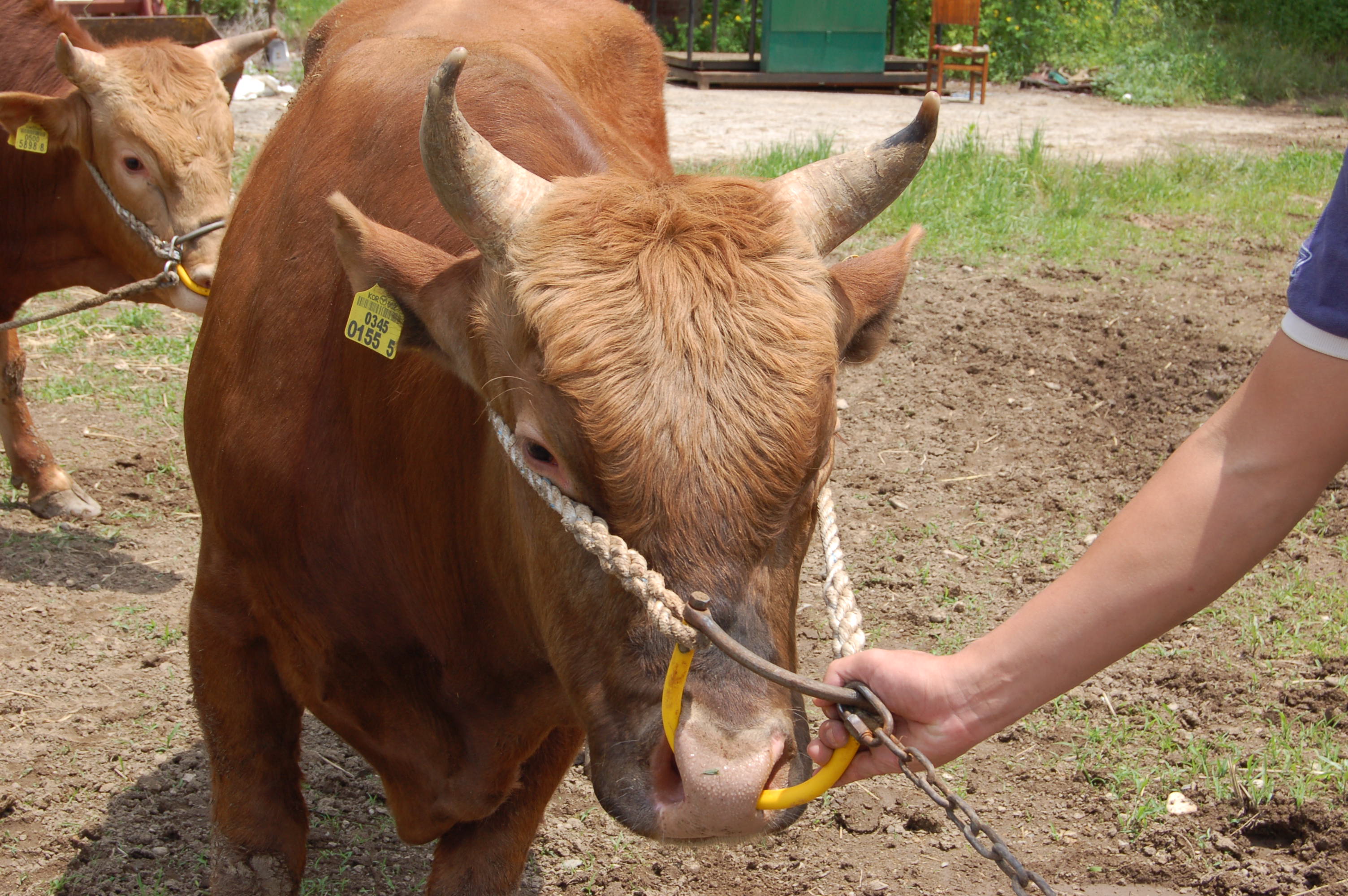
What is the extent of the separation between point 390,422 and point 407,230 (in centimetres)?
45

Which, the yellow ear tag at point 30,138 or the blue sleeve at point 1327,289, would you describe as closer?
the blue sleeve at point 1327,289

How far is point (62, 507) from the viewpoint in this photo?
5055 millimetres

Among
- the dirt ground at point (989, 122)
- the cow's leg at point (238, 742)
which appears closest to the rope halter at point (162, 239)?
the cow's leg at point (238, 742)

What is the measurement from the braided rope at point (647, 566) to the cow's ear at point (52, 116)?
3.70 metres

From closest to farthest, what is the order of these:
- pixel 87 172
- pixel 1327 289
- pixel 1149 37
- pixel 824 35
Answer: pixel 1327 289
pixel 87 172
pixel 824 35
pixel 1149 37

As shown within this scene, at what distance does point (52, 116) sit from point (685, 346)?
416 centimetres

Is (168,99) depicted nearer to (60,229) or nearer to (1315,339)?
(60,229)

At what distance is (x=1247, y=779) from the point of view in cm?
344

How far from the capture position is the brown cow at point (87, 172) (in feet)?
16.2

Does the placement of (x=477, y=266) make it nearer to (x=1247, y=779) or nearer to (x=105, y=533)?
(x=1247, y=779)

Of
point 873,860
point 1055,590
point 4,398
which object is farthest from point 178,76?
point 1055,590

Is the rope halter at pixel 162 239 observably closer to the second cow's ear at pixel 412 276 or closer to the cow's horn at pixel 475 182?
the second cow's ear at pixel 412 276

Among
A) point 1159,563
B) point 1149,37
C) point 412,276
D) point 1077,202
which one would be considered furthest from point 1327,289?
point 1149,37

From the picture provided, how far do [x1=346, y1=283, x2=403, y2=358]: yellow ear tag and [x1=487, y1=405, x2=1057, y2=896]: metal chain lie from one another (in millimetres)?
477
